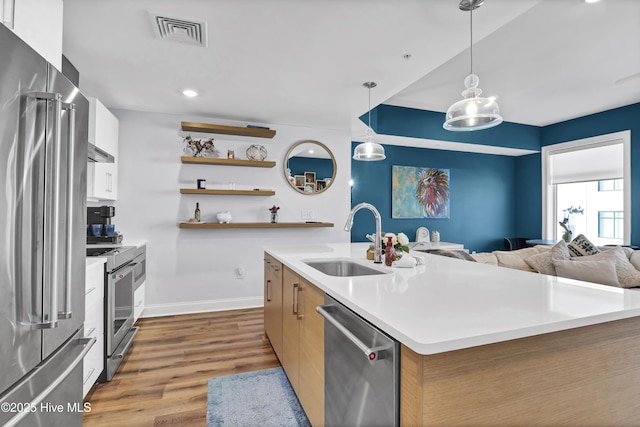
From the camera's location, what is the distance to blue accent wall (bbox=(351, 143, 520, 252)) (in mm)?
5430

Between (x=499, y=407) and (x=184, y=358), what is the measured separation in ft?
7.87

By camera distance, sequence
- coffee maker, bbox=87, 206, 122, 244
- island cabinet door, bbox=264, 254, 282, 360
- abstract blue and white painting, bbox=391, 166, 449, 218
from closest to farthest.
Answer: island cabinet door, bbox=264, 254, 282, 360 < coffee maker, bbox=87, 206, 122, 244 < abstract blue and white painting, bbox=391, 166, 449, 218

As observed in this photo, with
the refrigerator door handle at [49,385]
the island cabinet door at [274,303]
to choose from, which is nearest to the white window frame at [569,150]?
the island cabinet door at [274,303]

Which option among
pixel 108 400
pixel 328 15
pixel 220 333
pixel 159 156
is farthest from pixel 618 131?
pixel 108 400

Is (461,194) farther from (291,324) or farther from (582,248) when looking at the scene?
(291,324)

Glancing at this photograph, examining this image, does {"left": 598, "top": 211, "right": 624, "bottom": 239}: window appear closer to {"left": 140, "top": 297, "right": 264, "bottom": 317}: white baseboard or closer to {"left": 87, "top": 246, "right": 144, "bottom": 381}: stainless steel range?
{"left": 140, "top": 297, "right": 264, "bottom": 317}: white baseboard

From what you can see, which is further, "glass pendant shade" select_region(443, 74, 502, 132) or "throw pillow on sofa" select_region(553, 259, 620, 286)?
"throw pillow on sofa" select_region(553, 259, 620, 286)

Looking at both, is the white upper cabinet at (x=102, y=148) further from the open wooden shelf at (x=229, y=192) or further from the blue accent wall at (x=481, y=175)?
the blue accent wall at (x=481, y=175)

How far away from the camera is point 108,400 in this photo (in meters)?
2.01

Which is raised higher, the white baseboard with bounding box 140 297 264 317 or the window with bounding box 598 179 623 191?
the window with bounding box 598 179 623 191

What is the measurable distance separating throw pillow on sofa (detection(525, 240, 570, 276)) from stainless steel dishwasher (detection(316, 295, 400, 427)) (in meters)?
2.39

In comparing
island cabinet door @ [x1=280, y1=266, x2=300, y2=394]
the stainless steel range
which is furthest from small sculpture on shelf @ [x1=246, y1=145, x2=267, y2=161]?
island cabinet door @ [x1=280, y1=266, x2=300, y2=394]

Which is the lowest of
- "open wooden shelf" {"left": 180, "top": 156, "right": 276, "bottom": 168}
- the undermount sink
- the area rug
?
the area rug

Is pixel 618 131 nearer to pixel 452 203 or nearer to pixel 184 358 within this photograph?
pixel 452 203
